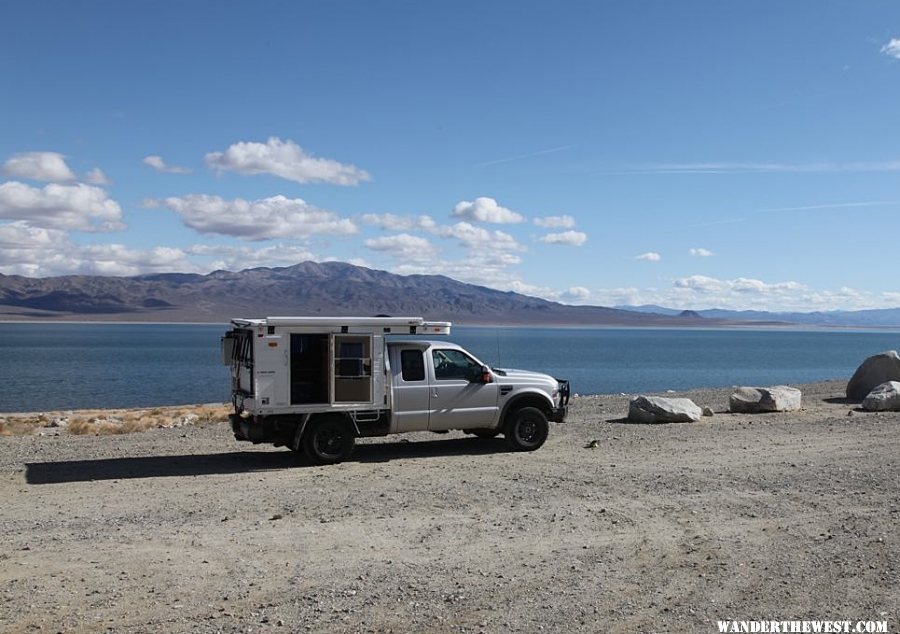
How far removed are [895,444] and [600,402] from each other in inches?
457

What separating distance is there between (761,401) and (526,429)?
8626mm

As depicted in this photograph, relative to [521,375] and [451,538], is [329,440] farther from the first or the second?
[451,538]

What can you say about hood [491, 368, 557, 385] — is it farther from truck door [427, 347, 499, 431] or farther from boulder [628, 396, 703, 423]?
boulder [628, 396, 703, 423]

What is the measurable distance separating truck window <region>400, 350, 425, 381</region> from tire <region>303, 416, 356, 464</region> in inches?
49.2

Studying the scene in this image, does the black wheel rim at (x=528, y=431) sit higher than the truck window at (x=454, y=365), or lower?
lower

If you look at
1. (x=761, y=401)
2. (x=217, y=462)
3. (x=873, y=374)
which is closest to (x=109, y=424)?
(x=217, y=462)

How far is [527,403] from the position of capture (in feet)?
52.0

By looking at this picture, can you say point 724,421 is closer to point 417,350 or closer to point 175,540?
point 417,350

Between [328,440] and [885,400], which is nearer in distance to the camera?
[328,440]

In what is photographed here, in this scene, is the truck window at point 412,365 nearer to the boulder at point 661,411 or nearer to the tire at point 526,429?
the tire at point 526,429

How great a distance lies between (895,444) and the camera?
16.1 m

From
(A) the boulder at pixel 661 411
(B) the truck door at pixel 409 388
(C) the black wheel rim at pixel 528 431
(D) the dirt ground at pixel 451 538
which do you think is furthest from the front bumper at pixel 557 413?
(A) the boulder at pixel 661 411

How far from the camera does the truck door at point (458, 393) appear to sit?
49.8 feet

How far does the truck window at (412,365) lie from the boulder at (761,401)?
394 inches
